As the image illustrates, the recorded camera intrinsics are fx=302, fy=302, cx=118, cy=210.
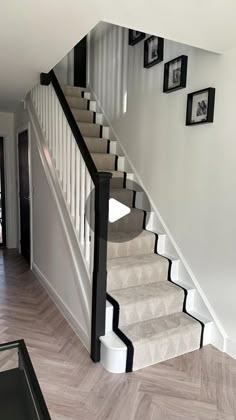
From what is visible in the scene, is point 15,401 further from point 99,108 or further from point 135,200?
point 99,108

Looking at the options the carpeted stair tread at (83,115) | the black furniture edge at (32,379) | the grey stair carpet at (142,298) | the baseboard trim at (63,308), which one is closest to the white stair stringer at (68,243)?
the baseboard trim at (63,308)

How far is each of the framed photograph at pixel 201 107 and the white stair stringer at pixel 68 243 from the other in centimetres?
132

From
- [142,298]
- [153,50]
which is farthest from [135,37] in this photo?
[142,298]

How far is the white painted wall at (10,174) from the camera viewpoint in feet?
15.6

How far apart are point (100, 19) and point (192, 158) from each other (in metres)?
1.28

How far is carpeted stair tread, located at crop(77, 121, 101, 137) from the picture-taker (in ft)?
12.7

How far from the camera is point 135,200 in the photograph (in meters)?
3.31

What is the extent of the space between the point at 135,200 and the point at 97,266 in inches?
53.0

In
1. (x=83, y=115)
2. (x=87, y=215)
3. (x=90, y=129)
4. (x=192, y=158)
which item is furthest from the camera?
(x=83, y=115)

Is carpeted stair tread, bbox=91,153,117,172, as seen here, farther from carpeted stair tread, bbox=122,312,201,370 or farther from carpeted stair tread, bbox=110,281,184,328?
carpeted stair tread, bbox=122,312,201,370

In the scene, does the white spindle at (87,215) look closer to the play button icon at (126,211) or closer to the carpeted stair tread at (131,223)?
the play button icon at (126,211)

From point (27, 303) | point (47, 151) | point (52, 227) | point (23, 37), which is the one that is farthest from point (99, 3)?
point (27, 303)

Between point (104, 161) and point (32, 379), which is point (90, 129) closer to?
point (104, 161)

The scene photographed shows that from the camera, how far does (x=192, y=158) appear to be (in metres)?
2.54
